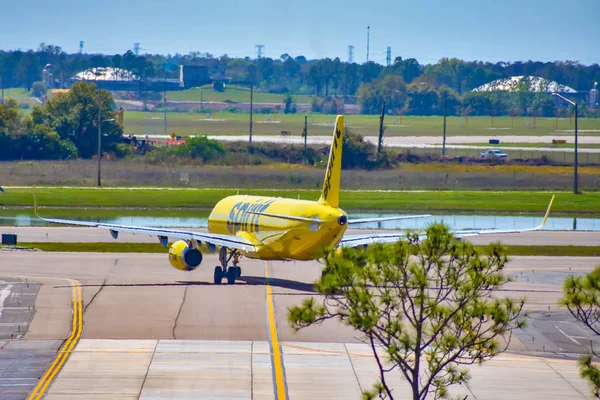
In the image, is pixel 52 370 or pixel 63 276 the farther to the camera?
pixel 63 276

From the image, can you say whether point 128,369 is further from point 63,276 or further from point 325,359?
point 63,276

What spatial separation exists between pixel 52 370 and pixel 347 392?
9545mm

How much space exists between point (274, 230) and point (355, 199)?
48.5 meters

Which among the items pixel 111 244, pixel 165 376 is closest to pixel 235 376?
pixel 165 376

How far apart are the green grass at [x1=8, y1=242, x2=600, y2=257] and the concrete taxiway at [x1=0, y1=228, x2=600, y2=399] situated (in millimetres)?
7296

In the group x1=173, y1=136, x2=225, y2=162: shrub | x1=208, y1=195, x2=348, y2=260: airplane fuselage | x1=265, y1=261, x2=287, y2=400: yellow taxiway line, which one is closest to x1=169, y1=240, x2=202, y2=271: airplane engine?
x1=208, y1=195, x2=348, y2=260: airplane fuselage

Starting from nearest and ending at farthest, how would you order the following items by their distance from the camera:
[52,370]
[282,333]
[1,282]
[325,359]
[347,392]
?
[347,392], [52,370], [325,359], [282,333], [1,282]

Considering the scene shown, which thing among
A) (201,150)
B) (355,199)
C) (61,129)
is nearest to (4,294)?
(355,199)

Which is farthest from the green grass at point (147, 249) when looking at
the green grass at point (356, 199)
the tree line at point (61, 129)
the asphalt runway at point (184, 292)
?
the tree line at point (61, 129)

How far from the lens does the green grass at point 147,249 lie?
65.9m

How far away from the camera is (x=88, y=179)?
11256 centimetres

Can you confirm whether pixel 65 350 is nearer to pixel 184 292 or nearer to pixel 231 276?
pixel 184 292

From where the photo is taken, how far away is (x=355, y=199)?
98.4 m

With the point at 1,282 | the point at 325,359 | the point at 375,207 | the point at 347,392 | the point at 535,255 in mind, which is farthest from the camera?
the point at 375,207
